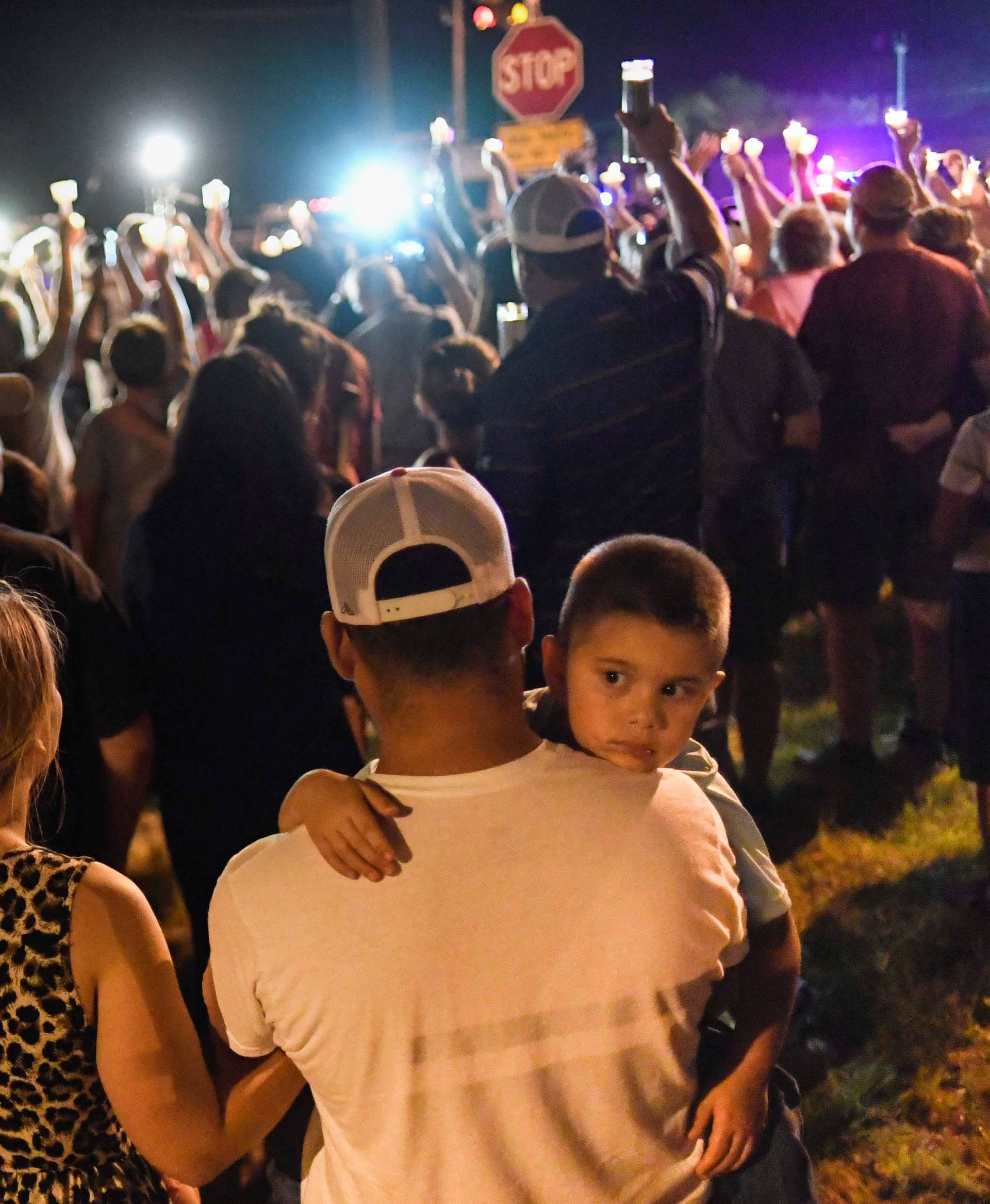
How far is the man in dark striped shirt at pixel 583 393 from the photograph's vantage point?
3.45m

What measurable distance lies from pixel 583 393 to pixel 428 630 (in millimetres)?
2027

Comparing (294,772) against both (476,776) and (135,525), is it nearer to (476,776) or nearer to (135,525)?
(135,525)

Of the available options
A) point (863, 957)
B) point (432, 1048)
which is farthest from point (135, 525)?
point (863, 957)

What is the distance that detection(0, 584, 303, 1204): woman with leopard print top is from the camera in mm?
1631

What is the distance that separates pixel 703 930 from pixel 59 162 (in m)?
44.8

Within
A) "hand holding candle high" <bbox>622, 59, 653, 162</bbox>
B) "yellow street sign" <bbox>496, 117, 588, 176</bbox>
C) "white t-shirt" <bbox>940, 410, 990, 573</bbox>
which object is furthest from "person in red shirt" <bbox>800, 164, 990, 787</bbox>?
"yellow street sign" <bbox>496, 117, 588, 176</bbox>

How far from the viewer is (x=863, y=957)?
426cm

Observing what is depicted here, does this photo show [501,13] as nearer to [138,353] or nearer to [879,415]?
[879,415]

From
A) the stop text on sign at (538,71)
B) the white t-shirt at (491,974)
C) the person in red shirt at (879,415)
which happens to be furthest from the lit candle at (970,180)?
the white t-shirt at (491,974)

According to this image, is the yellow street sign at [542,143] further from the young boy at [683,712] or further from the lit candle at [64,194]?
the young boy at [683,712]

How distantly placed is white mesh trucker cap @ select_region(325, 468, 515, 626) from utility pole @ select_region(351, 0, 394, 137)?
6192 mm

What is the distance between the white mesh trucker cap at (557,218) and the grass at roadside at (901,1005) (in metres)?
2.50

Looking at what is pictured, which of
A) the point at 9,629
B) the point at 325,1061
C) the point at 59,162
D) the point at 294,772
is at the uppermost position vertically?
the point at 59,162

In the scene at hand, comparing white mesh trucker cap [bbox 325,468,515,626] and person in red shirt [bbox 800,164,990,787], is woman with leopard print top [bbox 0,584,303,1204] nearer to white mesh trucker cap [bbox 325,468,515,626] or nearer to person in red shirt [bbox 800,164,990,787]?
white mesh trucker cap [bbox 325,468,515,626]
